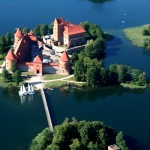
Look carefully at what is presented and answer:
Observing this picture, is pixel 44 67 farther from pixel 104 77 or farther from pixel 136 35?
pixel 136 35

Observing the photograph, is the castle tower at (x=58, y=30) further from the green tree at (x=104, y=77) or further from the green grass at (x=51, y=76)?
the green tree at (x=104, y=77)

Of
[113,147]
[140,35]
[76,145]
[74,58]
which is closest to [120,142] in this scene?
[113,147]

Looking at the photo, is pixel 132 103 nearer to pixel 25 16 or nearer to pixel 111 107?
pixel 111 107

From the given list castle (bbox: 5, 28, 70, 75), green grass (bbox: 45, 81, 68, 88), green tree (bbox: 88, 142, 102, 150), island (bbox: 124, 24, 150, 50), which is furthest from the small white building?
island (bbox: 124, 24, 150, 50)

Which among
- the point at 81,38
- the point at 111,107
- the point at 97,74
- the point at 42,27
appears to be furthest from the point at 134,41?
the point at 111,107

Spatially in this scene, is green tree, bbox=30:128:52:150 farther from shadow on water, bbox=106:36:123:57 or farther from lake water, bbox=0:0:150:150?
shadow on water, bbox=106:36:123:57

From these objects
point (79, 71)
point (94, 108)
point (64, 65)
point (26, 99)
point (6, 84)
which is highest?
point (64, 65)
